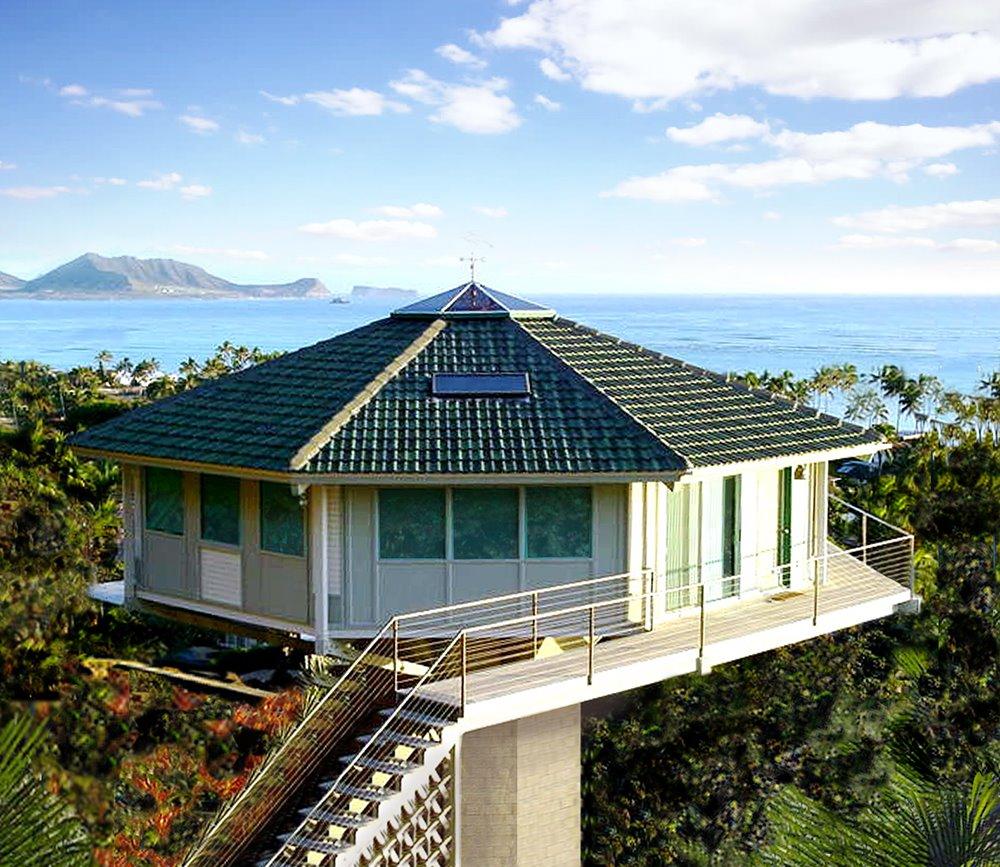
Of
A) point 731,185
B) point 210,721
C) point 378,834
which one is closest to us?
point 378,834

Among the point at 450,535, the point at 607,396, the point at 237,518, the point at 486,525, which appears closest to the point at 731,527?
the point at 607,396

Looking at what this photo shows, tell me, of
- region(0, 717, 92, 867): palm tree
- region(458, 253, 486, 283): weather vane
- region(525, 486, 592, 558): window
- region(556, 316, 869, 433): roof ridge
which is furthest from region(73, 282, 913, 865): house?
region(0, 717, 92, 867): palm tree

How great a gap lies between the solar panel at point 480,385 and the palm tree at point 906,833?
12.4 metres

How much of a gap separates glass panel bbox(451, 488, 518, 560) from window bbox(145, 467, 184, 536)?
14.1 ft

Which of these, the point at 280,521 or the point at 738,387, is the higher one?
the point at 738,387

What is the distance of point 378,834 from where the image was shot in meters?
17.5

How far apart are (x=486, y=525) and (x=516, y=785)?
4.60 meters

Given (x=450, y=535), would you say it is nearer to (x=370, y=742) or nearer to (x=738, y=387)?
(x=370, y=742)

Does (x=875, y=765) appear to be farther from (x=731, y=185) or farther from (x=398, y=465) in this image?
(x=731, y=185)

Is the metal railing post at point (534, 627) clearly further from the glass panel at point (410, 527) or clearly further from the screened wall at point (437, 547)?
the glass panel at point (410, 527)

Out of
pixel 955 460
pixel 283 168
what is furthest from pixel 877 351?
pixel 955 460

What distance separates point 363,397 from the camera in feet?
64.1

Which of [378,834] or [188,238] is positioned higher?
[188,238]

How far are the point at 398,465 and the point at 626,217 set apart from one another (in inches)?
4743
